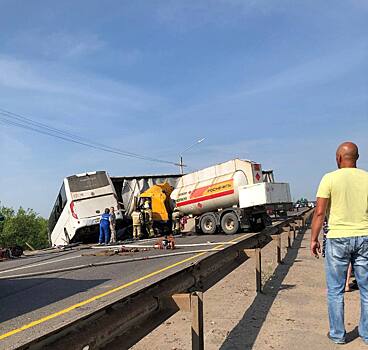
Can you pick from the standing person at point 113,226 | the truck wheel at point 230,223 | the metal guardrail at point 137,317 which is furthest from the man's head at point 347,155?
the standing person at point 113,226

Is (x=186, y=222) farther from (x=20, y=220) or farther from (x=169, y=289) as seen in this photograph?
(x=20, y=220)

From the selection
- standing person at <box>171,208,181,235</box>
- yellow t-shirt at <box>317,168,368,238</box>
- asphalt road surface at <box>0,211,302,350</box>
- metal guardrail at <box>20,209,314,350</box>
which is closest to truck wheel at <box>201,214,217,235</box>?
standing person at <box>171,208,181,235</box>

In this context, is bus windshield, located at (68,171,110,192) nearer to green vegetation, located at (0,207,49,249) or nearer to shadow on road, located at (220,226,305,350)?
shadow on road, located at (220,226,305,350)

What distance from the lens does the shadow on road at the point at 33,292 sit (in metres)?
6.50

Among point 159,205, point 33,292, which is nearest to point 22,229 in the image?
point 159,205

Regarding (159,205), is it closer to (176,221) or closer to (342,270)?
(176,221)

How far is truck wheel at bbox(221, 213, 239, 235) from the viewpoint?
63.9ft

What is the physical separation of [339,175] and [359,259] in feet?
2.98

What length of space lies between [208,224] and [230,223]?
135 centimetres

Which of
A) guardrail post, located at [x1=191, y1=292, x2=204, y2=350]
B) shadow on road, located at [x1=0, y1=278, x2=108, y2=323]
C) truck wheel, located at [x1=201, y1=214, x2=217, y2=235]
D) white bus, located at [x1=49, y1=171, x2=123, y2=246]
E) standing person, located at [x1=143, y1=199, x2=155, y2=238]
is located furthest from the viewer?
standing person, located at [x1=143, y1=199, x2=155, y2=238]

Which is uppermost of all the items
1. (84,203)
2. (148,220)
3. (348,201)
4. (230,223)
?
(84,203)

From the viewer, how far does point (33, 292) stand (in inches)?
303

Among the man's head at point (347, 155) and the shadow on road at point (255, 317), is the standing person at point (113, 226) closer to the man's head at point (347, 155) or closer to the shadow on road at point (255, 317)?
the shadow on road at point (255, 317)

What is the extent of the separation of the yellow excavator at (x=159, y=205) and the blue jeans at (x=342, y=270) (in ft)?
57.0
